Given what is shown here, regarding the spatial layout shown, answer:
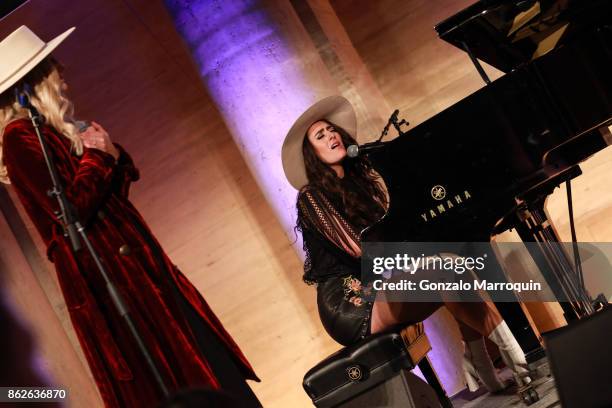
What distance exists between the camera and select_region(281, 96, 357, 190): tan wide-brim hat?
161 inches

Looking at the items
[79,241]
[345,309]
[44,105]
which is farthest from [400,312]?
[44,105]

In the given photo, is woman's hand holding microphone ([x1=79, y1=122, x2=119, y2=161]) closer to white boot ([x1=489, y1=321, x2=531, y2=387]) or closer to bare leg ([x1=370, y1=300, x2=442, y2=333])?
bare leg ([x1=370, y1=300, x2=442, y2=333])

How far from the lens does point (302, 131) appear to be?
13.5ft

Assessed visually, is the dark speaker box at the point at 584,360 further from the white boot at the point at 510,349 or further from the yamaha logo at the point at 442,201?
the white boot at the point at 510,349

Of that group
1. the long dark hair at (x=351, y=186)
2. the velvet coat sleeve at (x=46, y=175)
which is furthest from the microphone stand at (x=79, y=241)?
the long dark hair at (x=351, y=186)

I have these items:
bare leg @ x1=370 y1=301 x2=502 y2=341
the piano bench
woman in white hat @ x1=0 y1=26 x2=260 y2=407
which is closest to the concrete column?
bare leg @ x1=370 y1=301 x2=502 y2=341

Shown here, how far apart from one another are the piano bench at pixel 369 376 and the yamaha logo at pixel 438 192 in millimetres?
581

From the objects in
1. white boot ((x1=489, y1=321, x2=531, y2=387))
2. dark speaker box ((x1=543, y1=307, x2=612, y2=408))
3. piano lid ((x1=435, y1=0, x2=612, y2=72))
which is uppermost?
piano lid ((x1=435, y1=0, x2=612, y2=72))

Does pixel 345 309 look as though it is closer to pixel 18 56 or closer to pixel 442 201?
pixel 442 201

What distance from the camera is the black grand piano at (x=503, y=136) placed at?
2920 mm

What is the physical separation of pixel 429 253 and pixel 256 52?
200 cm

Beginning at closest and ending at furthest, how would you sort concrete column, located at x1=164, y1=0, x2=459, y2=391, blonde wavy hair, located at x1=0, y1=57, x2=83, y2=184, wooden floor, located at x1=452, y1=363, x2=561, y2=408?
blonde wavy hair, located at x1=0, y1=57, x2=83, y2=184 → wooden floor, located at x1=452, y1=363, x2=561, y2=408 → concrete column, located at x1=164, y1=0, x2=459, y2=391

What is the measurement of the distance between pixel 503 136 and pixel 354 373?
1.05 m

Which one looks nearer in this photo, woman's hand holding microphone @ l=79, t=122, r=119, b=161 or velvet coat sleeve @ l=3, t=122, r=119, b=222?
velvet coat sleeve @ l=3, t=122, r=119, b=222
